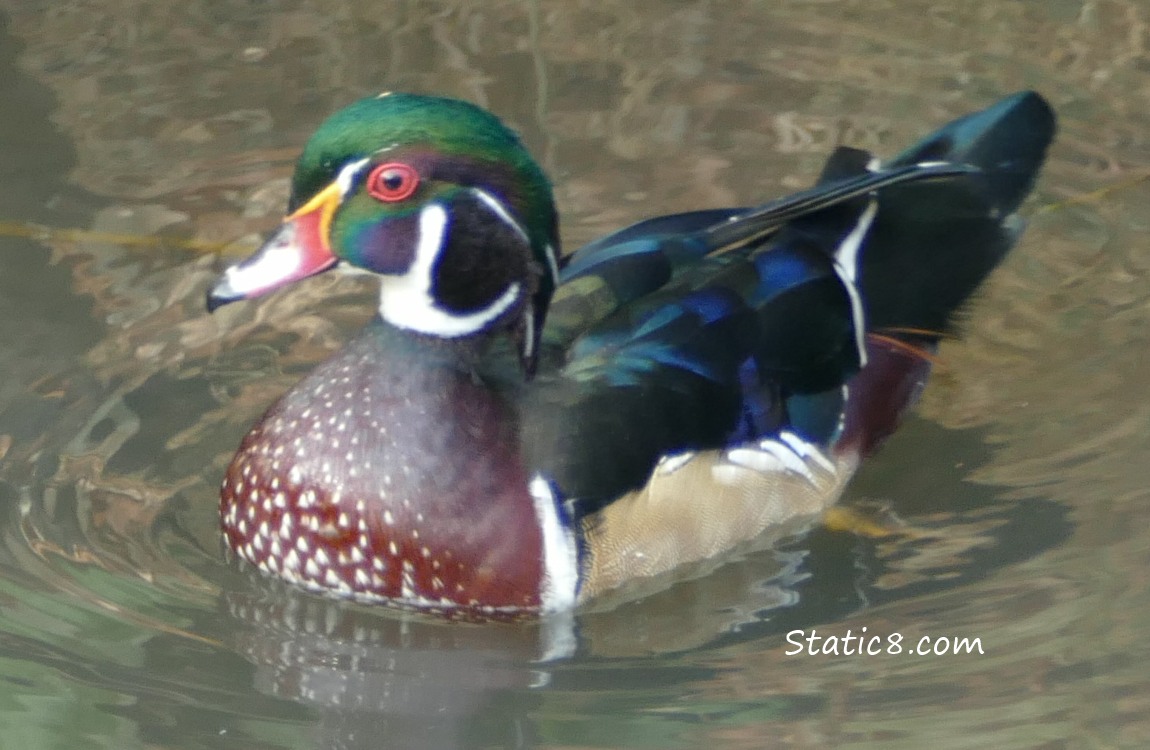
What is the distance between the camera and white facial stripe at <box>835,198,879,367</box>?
155 inches

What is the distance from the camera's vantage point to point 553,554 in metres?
3.43

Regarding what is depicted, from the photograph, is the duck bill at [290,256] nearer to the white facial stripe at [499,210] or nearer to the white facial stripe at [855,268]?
the white facial stripe at [499,210]

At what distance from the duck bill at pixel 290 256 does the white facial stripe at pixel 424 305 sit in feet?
0.59

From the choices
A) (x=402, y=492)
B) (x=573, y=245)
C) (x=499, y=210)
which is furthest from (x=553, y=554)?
(x=573, y=245)

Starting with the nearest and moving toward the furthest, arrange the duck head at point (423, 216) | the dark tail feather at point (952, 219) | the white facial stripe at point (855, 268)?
1. the duck head at point (423, 216)
2. the white facial stripe at point (855, 268)
3. the dark tail feather at point (952, 219)

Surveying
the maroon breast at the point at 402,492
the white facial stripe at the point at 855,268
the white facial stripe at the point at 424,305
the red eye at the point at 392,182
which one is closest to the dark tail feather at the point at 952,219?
the white facial stripe at the point at 855,268

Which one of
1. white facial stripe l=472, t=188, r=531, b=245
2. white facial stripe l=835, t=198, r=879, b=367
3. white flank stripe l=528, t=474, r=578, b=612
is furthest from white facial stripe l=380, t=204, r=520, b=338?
white facial stripe l=835, t=198, r=879, b=367

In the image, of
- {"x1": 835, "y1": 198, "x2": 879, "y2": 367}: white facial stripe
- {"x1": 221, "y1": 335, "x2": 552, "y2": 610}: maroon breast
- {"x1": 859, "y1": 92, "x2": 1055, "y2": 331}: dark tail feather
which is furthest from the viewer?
{"x1": 859, "y1": 92, "x2": 1055, "y2": 331}: dark tail feather

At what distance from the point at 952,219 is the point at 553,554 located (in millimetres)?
1349

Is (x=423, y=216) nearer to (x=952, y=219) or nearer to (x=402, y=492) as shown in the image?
(x=402, y=492)

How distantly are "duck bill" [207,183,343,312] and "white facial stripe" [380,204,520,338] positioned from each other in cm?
18

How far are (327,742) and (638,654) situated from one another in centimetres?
63

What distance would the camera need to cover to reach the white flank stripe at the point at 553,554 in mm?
3406

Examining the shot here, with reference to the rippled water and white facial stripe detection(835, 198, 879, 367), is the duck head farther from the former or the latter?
white facial stripe detection(835, 198, 879, 367)
